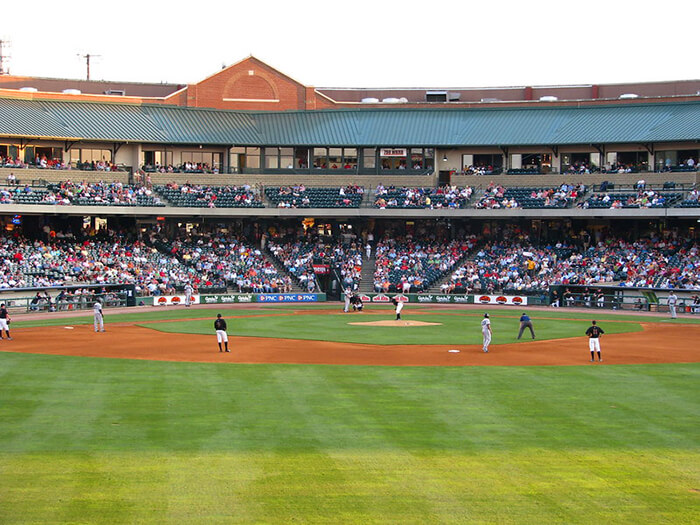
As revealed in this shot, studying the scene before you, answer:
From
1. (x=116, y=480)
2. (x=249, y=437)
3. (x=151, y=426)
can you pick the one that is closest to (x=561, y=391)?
(x=249, y=437)

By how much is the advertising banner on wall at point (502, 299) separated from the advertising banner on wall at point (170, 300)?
19.7 meters

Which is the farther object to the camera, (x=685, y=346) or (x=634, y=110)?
(x=634, y=110)

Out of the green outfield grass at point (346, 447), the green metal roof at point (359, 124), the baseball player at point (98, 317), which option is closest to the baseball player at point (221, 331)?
the green outfield grass at point (346, 447)

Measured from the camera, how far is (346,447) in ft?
52.9

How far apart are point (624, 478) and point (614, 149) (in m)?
53.7

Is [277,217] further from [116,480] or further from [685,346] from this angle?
[116,480]

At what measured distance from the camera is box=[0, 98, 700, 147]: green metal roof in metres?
61.8

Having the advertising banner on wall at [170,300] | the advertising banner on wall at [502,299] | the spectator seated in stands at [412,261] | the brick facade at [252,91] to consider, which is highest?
the brick facade at [252,91]

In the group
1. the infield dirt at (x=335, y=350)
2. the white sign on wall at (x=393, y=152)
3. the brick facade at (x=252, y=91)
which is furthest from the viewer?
the brick facade at (x=252, y=91)

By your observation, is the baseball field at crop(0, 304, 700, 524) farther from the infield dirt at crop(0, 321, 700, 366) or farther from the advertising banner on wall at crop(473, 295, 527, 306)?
the advertising banner on wall at crop(473, 295, 527, 306)

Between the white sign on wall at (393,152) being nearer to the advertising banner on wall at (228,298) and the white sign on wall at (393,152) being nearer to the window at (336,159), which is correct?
the window at (336,159)

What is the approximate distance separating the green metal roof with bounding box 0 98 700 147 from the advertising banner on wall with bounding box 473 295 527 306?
15.9 meters

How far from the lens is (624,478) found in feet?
47.1

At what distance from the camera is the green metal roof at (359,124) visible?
203ft
